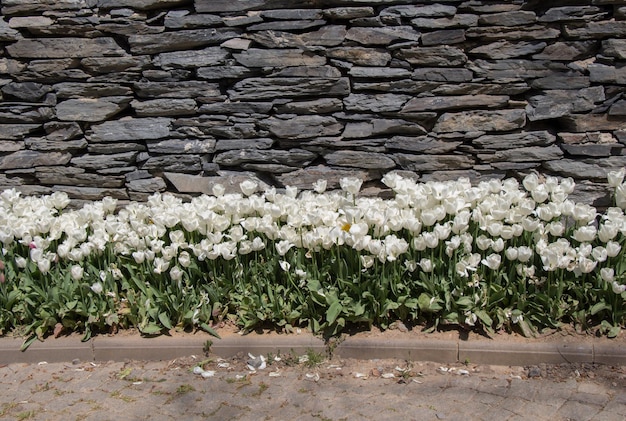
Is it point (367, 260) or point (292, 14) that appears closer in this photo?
point (367, 260)

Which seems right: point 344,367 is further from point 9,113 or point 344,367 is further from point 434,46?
point 9,113

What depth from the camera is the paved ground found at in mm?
2842

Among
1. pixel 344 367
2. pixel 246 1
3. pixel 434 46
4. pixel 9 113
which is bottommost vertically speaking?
pixel 344 367

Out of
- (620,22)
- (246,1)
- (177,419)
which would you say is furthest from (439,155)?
(177,419)

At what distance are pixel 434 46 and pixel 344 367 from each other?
223 cm

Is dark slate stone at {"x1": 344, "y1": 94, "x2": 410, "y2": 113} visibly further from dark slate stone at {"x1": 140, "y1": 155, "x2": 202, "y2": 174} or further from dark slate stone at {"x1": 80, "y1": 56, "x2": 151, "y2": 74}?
dark slate stone at {"x1": 80, "y1": 56, "x2": 151, "y2": 74}

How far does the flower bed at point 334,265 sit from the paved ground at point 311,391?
239 millimetres

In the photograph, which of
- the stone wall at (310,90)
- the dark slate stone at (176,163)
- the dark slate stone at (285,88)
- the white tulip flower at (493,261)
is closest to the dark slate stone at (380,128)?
the stone wall at (310,90)

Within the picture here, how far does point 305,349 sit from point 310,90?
73.6 inches

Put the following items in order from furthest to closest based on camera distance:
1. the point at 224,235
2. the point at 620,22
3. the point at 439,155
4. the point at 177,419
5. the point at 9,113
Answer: the point at 9,113 → the point at 439,155 → the point at 620,22 → the point at 224,235 → the point at 177,419

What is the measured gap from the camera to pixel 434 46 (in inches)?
165

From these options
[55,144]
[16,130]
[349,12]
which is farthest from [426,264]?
[16,130]

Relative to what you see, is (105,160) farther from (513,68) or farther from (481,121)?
(513,68)

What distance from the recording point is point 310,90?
434 centimetres
